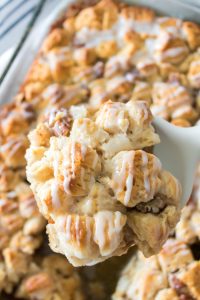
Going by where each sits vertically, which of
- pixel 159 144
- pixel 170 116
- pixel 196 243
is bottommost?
pixel 196 243

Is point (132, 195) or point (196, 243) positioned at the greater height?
point (132, 195)

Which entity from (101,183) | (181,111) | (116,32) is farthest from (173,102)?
(101,183)

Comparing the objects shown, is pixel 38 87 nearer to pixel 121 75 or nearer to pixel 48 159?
pixel 121 75

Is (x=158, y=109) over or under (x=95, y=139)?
under

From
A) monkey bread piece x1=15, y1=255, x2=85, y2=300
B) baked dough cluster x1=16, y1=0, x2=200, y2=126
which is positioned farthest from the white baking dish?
monkey bread piece x1=15, y1=255, x2=85, y2=300

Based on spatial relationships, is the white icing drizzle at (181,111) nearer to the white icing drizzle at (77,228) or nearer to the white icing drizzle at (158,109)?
the white icing drizzle at (158,109)

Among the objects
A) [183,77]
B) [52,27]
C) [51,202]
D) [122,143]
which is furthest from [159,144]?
[52,27]

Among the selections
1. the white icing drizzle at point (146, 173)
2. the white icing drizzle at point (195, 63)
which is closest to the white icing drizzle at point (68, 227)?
the white icing drizzle at point (146, 173)

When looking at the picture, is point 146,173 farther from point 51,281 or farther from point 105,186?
point 51,281
